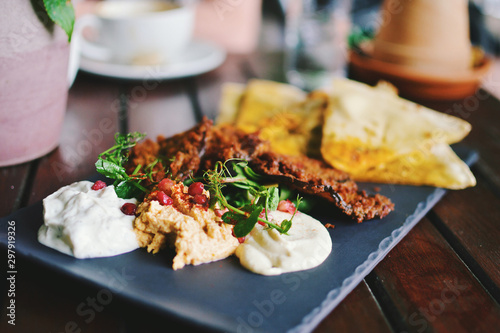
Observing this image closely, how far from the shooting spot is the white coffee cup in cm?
213

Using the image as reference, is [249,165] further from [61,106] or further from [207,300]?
[61,106]

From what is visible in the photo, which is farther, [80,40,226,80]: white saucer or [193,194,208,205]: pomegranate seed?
[80,40,226,80]: white saucer

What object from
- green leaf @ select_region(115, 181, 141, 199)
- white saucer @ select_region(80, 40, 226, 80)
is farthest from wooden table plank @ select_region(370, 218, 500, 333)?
white saucer @ select_region(80, 40, 226, 80)

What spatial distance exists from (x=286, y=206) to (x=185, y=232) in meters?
0.31

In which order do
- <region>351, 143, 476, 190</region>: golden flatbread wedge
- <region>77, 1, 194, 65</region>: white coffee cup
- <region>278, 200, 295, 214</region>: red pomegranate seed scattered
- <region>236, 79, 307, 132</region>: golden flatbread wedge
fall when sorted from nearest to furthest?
<region>278, 200, 295, 214</region>: red pomegranate seed scattered, <region>351, 143, 476, 190</region>: golden flatbread wedge, <region>236, 79, 307, 132</region>: golden flatbread wedge, <region>77, 1, 194, 65</region>: white coffee cup

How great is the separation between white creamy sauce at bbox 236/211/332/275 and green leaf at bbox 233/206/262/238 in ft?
0.09

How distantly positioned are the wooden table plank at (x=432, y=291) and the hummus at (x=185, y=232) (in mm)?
374

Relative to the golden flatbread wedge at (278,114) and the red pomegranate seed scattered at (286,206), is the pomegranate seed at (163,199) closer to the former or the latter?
the red pomegranate seed scattered at (286,206)

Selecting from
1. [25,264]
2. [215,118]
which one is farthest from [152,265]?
[215,118]

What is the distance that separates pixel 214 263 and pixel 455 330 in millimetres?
511

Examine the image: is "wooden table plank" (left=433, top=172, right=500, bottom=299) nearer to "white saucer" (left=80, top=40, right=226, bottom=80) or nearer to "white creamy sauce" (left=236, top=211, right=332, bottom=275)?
"white creamy sauce" (left=236, top=211, right=332, bottom=275)

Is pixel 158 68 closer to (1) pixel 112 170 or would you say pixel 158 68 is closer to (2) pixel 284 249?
(1) pixel 112 170

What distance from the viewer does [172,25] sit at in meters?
2.19

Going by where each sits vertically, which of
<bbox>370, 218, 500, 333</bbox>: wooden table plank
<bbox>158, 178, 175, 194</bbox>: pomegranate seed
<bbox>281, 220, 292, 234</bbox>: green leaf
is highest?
<bbox>370, 218, 500, 333</bbox>: wooden table plank
